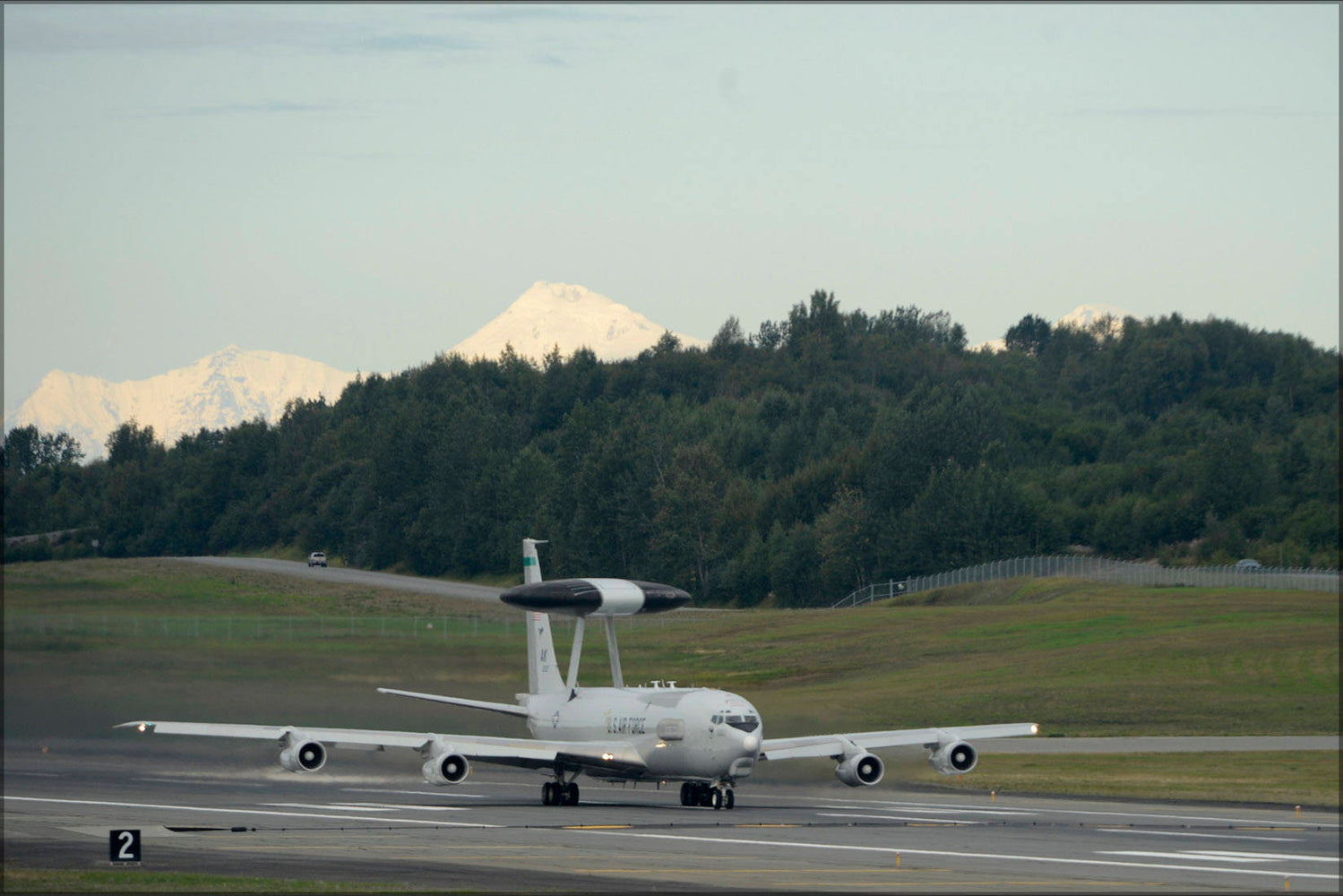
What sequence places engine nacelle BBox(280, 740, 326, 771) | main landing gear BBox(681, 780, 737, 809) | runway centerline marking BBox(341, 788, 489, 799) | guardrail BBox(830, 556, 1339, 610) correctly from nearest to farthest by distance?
1. engine nacelle BBox(280, 740, 326, 771)
2. main landing gear BBox(681, 780, 737, 809)
3. runway centerline marking BBox(341, 788, 489, 799)
4. guardrail BBox(830, 556, 1339, 610)

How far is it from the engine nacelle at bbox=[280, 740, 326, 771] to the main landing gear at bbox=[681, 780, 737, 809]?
11884mm

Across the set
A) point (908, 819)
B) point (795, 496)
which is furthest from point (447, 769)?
point (795, 496)

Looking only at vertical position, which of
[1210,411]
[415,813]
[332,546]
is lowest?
[415,813]

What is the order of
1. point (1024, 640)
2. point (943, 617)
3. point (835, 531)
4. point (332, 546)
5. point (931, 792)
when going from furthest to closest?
point (332, 546) < point (835, 531) < point (943, 617) < point (1024, 640) < point (931, 792)

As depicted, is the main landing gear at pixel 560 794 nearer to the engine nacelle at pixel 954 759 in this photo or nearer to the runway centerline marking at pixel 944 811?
the runway centerline marking at pixel 944 811

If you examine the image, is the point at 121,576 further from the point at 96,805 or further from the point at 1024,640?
the point at 1024,640

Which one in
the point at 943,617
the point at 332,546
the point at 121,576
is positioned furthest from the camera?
the point at 332,546

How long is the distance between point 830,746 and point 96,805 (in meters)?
24.4

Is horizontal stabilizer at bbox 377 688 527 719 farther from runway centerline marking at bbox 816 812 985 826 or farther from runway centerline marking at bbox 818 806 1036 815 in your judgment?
runway centerline marking at bbox 816 812 985 826

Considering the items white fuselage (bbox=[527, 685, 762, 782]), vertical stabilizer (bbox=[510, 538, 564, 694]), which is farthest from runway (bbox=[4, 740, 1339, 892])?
vertical stabilizer (bbox=[510, 538, 564, 694])

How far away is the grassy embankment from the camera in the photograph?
64062 mm

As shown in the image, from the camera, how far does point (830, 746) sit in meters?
50.3

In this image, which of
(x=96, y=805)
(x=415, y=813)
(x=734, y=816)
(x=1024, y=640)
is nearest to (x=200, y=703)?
(x=96, y=805)

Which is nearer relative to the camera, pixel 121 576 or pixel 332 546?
pixel 121 576
